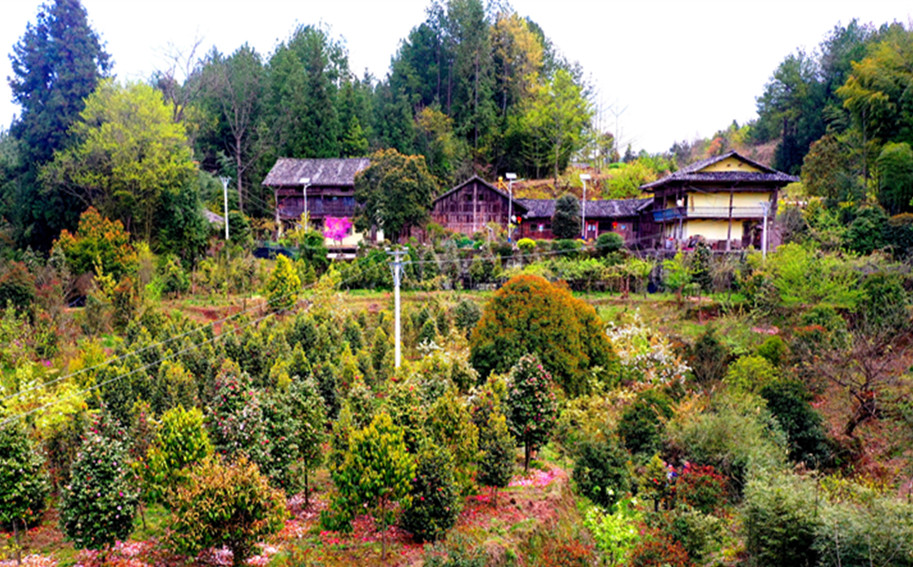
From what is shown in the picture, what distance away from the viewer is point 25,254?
30391mm

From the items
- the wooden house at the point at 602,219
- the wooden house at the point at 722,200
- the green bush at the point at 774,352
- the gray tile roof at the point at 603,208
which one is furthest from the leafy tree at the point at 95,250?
the wooden house at the point at 722,200

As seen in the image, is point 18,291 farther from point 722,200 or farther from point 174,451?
point 722,200

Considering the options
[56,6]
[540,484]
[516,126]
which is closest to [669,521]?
[540,484]

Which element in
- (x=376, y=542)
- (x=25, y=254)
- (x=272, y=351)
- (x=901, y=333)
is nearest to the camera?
(x=376, y=542)

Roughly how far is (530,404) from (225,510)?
755 cm

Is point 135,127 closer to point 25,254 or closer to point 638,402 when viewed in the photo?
point 25,254

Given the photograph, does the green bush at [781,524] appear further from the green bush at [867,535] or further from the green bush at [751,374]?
the green bush at [751,374]

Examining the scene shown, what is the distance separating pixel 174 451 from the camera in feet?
41.0

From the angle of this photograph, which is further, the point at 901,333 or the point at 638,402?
the point at 901,333

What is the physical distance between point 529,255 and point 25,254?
24.9m

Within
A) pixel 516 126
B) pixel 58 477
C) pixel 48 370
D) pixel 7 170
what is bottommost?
pixel 58 477

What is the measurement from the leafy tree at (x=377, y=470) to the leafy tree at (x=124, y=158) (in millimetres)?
26892

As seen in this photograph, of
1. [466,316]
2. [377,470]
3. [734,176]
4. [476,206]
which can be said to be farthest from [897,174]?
[377,470]

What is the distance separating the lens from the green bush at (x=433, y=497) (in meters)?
12.5
